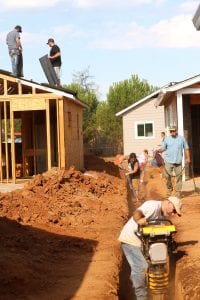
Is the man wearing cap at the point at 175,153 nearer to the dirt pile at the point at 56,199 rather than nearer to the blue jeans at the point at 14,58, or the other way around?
the dirt pile at the point at 56,199

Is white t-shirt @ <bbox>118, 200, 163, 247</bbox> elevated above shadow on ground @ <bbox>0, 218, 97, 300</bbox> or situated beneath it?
elevated above

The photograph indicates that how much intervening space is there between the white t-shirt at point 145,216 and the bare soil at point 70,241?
2.55 feet

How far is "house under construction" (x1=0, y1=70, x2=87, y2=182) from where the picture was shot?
18344 mm

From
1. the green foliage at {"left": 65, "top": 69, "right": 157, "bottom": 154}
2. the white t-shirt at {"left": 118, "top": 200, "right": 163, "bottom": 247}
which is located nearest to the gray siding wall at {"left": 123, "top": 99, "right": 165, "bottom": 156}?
the green foliage at {"left": 65, "top": 69, "right": 157, "bottom": 154}

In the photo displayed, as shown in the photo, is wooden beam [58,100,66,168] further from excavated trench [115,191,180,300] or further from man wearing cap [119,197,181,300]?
man wearing cap [119,197,181,300]

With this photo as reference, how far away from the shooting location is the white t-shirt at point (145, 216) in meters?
6.87

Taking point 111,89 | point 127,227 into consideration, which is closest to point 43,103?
point 127,227

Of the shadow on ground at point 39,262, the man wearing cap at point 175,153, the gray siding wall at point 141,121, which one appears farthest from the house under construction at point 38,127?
the gray siding wall at point 141,121

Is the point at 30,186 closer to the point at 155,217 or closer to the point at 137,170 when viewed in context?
the point at 137,170

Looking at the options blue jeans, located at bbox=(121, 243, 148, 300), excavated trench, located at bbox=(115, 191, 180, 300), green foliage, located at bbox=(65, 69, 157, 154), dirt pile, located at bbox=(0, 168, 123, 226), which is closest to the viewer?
blue jeans, located at bbox=(121, 243, 148, 300)

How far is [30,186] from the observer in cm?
1497

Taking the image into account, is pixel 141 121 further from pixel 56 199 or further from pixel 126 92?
pixel 56 199

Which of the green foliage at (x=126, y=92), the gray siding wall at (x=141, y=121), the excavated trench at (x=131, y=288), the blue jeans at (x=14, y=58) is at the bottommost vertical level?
the excavated trench at (x=131, y=288)

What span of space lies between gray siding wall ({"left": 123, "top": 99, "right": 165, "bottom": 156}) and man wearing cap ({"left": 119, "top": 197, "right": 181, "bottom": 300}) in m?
30.1
